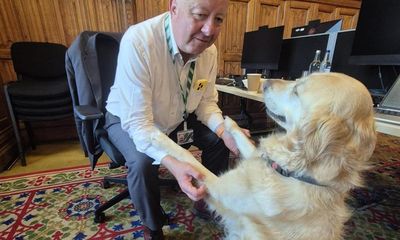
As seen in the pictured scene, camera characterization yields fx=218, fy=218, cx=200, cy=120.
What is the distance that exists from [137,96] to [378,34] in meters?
1.35

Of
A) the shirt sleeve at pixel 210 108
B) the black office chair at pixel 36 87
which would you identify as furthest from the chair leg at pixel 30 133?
the shirt sleeve at pixel 210 108

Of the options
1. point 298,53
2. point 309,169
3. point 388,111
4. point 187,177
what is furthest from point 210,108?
point 298,53

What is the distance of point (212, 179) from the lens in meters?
0.85

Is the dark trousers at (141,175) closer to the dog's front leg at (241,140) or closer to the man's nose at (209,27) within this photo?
the dog's front leg at (241,140)

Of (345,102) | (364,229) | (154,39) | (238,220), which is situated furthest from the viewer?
(364,229)

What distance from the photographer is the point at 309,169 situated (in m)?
0.70

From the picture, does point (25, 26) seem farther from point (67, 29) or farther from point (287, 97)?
point (287, 97)

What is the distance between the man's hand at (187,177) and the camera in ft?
2.59

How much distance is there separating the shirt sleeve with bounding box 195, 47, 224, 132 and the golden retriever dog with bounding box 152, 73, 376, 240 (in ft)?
1.48

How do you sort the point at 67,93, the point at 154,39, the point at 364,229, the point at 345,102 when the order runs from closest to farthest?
the point at 345,102 → the point at 154,39 → the point at 364,229 → the point at 67,93

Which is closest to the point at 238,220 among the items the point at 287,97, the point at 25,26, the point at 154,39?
the point at 287,97

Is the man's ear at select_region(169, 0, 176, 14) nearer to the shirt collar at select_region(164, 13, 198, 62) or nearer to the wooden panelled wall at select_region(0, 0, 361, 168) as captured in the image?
the shirt collar at select_region(164, 13, 198, 62)

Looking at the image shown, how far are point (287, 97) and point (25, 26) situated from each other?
2.58 m

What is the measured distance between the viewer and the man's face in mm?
890
